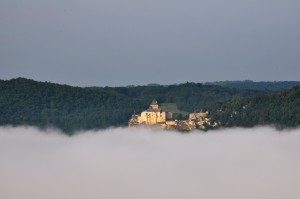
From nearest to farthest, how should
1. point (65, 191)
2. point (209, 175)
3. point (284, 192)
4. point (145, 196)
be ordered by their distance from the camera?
1. point (284, 192)
2. point (145, 196)
3. point (65, 191)
4. point (209, 175)

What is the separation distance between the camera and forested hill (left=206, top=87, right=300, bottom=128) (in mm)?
144000

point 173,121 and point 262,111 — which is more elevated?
point 262,111

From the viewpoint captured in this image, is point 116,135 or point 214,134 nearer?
point 214,134

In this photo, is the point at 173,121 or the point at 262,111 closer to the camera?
the point at 173,121

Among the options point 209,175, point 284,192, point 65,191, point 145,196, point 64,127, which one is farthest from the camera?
point 64,127

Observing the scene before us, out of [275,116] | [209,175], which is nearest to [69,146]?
[275,116]

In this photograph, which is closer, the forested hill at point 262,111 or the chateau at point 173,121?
the forested hill at point 262,111

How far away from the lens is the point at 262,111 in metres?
149

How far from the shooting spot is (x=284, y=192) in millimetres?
89875

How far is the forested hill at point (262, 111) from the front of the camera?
472 feet

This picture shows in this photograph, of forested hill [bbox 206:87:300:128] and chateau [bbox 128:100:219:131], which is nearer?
forested hill [bbox 206:87:300:128]

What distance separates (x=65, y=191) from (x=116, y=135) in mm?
54897

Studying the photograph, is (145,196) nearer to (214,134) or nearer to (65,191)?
(65,191)

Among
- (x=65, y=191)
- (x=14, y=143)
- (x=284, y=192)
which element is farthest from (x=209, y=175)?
(x=14, y=143)
